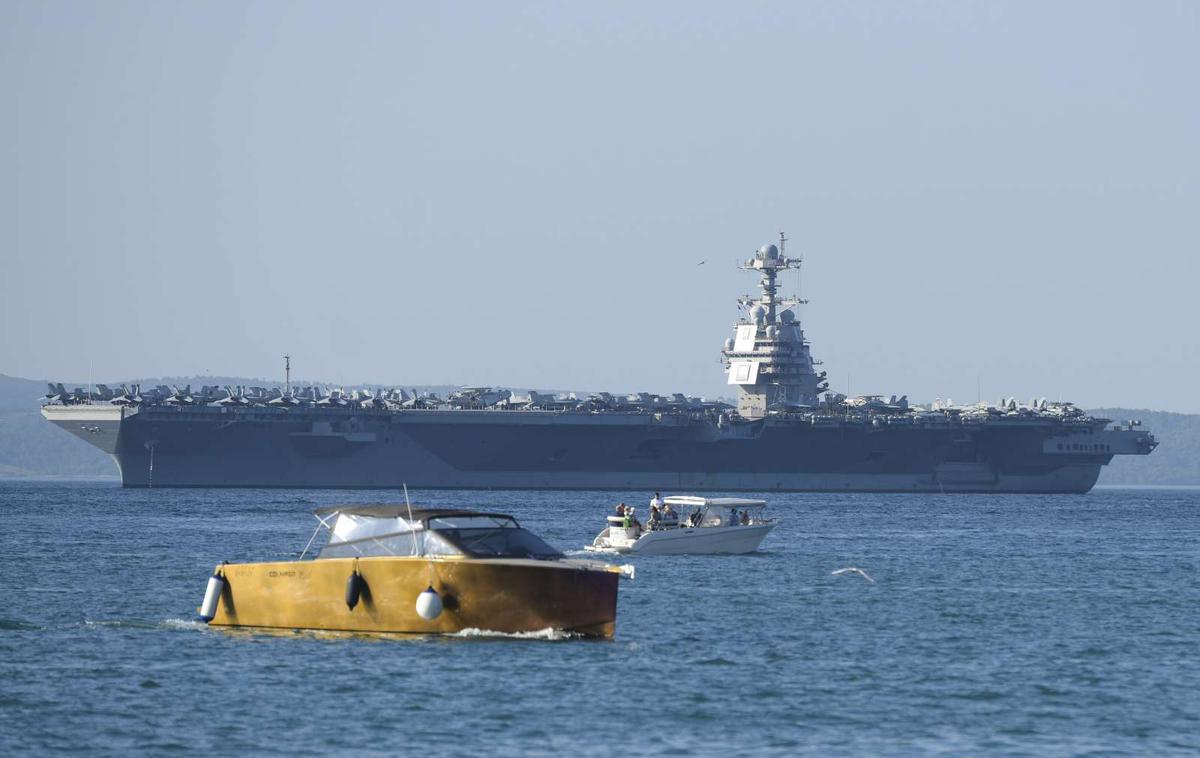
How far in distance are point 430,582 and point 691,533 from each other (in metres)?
19.9

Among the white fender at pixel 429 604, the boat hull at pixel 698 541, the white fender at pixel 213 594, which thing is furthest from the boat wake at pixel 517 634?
the boat hull at pixel 698 541

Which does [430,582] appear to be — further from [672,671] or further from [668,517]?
[668,517]


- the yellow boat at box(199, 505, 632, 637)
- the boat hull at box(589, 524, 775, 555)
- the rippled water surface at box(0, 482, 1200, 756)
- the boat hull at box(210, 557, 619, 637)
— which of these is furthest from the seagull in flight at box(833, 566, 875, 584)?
the boat hull at box(210, 557, 619, 637)

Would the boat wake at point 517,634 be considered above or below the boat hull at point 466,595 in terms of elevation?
below

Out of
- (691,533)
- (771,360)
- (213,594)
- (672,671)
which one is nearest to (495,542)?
(672,671)

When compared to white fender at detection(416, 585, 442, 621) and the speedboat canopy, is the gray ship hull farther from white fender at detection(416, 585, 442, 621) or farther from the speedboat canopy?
white fender at detection(416, 585, 442, 621)

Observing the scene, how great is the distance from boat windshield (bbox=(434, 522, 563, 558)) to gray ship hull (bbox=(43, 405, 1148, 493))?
6021 centimetres

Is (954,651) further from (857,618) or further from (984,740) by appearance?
(984,740)

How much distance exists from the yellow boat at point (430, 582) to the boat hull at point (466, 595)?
0.01 m

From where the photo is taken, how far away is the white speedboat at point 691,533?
1658 inches

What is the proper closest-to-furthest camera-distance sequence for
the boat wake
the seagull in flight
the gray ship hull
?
1. the boat wake
2. the seagull in flight
3. the gray ship hull

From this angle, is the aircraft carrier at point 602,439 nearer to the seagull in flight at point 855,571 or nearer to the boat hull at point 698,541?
the boat hull at point 698,541

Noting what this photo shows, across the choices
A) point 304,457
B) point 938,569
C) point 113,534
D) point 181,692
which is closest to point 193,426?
point 304,457

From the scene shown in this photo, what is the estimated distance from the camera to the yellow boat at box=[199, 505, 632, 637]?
23250mm
